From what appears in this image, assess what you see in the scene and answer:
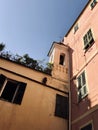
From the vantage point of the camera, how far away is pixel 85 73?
29.1 ft

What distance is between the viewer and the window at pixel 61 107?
343 inches

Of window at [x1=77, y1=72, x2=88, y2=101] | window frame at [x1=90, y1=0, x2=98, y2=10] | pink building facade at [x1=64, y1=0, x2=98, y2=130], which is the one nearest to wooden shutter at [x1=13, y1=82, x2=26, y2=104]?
pink building facade at [x1=64, y1=0, x2=98, y2=130]

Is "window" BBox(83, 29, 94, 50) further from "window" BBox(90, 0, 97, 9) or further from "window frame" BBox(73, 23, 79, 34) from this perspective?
"window" BBox(90, 0, 97, 9)

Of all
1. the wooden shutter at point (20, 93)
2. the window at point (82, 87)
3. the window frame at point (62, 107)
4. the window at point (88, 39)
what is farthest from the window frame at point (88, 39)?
the wooden shutter at point (20, 93)

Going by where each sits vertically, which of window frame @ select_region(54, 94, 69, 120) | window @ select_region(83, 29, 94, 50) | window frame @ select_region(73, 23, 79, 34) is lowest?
window frame @ select_region(54, 94, 69, 120)

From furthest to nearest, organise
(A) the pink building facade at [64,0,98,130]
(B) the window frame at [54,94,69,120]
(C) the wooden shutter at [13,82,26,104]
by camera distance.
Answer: (B) the window frame at [54,94,69,120] → (C) the wooden shutter at [13,82,26,104] → (A) the pink building facade at [64,0,98,130]

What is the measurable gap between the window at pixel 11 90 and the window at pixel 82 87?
10.6 ft

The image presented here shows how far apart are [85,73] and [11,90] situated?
14.3 ft

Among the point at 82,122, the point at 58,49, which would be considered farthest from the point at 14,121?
the point at 58,49

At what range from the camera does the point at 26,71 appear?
976 centimetres

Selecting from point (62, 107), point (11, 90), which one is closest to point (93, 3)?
point (62, 107)

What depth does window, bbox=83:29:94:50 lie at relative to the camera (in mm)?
9642

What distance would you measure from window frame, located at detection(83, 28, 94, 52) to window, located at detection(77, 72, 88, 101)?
188cm

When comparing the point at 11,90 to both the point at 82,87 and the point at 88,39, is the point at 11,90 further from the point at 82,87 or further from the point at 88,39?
the point at 88,39
